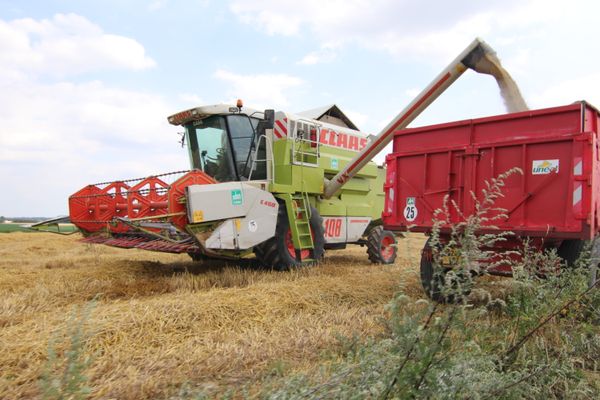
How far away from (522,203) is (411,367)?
3.06 metres

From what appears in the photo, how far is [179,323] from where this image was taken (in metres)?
3.46

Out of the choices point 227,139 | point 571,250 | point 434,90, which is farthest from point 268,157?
point 571,250

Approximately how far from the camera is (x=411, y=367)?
170cm

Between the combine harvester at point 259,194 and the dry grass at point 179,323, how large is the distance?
0.59 m

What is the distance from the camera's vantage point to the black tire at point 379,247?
27.6 feet

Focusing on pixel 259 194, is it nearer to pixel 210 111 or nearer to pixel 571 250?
pixel 210 111

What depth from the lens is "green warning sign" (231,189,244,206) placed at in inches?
230

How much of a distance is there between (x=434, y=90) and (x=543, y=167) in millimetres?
2527

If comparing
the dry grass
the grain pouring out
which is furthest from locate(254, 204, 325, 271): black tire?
the grain pouring out

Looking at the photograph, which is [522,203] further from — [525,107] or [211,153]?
[211,153]

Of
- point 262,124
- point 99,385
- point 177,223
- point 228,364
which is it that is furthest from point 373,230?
A: point 99,385

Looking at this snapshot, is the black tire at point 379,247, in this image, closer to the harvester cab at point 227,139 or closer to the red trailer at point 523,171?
the harvester cab at point 227,139

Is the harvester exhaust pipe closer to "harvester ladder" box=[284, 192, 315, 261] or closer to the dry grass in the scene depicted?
"harvester ladder" box=[284, 192, 315, 261]

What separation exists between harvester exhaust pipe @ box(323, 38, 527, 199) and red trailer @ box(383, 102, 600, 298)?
51.4 inches
